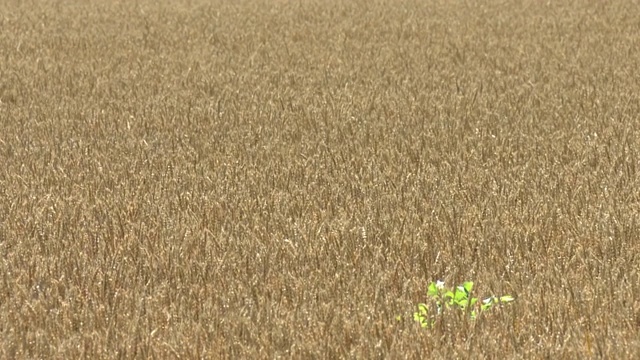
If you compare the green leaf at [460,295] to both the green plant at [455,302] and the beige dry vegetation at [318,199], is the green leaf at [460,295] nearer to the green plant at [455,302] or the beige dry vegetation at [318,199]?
the green plant at [455,302]

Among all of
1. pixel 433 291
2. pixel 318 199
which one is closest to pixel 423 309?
pixel 433 291

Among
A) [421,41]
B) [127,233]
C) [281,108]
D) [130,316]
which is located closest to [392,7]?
[421,41]

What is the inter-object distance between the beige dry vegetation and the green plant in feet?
0.16

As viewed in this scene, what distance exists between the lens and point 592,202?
4.00 meters

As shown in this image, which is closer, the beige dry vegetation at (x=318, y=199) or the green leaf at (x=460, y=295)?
the beige dry vegetation at (x=318, y=199)

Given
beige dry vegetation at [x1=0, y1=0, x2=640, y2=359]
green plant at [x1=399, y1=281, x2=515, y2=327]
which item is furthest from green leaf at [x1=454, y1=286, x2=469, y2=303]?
beige dry vegetation at [x1=0, y1=0, x2=640, y2=359]

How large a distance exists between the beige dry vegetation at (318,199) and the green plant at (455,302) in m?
0.05

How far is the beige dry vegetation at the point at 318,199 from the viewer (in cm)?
279

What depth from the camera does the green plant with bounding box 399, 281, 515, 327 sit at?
282cm

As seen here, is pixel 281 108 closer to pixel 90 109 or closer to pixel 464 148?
pixel 90 109

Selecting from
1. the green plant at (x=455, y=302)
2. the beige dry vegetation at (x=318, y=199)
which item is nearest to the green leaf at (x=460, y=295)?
the green plant at (x=455, y=302)

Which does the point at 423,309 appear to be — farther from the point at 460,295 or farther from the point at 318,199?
the point at 318,199

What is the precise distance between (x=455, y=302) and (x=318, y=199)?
53.5 inches

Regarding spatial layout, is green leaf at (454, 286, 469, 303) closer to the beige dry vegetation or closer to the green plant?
the green plant
